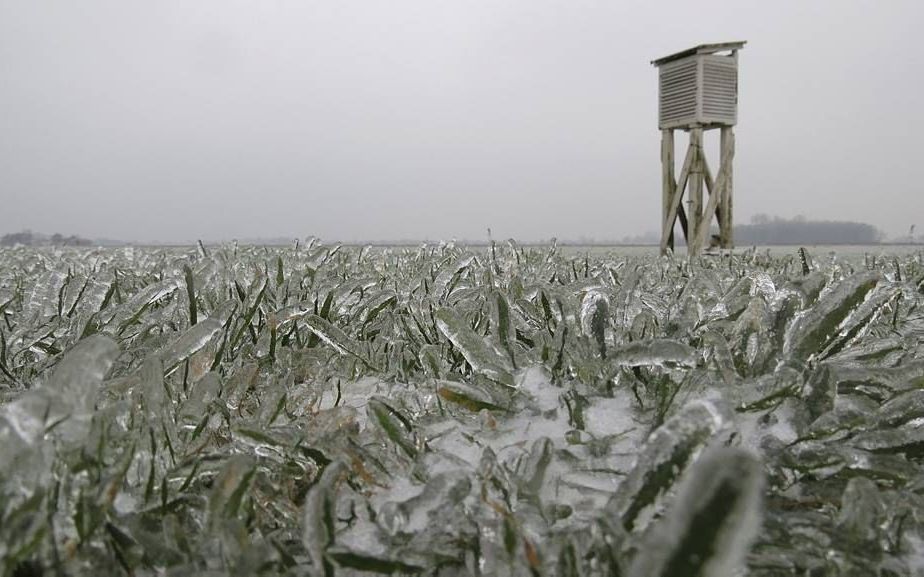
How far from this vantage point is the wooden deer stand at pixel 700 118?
847 centimetres

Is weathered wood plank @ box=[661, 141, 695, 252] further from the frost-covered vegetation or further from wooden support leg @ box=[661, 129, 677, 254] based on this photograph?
the frost-covered vegetation

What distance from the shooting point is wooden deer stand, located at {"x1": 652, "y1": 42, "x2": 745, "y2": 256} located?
847 centimetres

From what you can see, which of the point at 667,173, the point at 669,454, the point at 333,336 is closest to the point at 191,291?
the point at 333,336

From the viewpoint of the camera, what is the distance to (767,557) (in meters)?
0.60

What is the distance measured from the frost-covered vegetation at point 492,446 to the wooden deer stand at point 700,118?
765 centimetres

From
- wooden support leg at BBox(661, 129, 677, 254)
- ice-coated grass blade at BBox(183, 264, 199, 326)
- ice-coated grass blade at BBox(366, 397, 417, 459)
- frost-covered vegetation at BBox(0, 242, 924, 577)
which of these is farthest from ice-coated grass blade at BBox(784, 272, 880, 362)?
wooden support leg at BBox(661, 129, 677, 254)

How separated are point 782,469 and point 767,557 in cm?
22

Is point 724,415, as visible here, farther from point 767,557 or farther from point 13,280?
point 13,280

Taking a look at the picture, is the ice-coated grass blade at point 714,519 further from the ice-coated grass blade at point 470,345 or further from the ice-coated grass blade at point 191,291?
the ice-coated grass blade at point 191,291

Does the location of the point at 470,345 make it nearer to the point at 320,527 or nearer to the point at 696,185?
the point at 320,527

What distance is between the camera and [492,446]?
90 centimetres

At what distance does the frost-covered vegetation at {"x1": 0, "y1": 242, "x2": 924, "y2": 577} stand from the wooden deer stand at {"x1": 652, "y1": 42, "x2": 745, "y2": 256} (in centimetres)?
765

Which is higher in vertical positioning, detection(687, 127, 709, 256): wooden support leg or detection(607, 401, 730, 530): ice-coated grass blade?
detection(687, 127, 709, 256): wooden support leg

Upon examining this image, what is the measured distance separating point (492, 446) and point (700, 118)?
8606 millimetres
